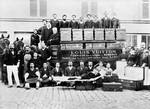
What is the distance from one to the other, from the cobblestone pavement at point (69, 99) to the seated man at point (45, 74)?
4.16 ft

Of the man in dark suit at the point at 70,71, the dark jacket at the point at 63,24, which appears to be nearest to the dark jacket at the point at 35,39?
the dark jacket at the point at 63,24

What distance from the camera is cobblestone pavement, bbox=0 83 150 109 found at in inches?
476

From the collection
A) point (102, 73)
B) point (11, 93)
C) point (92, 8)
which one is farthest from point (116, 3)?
point (11, 93)

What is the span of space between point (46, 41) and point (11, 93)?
548 cm

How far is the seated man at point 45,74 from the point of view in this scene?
60.0 ft

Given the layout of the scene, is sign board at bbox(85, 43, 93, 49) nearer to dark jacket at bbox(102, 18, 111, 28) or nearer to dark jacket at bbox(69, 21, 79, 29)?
dark jacket at bbox(69, 21, 79, 29)

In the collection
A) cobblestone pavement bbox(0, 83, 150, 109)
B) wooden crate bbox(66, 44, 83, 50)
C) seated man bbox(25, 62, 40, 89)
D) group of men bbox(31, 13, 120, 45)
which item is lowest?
cobblestone pavement bbox(0, 83, 150, 109)

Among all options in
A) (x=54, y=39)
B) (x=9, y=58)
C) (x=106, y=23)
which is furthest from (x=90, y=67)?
(x=9, y=58)

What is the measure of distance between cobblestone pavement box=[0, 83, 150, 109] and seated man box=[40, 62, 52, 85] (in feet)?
4.16

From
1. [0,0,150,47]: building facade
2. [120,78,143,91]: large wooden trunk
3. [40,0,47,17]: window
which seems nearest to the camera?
[120,78,143,91]: large wooden trunk

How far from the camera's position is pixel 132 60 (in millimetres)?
18969

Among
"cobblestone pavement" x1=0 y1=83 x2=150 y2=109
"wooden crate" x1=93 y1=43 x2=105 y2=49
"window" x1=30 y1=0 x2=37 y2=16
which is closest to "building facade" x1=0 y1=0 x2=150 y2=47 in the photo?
"window" x1=30 y1=0 x2=37 y2=16

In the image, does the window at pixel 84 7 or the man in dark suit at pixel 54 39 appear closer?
the man in dark suit at pixel 54 39

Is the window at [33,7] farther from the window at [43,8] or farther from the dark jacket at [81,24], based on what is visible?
the dark jacket at [81,24]
